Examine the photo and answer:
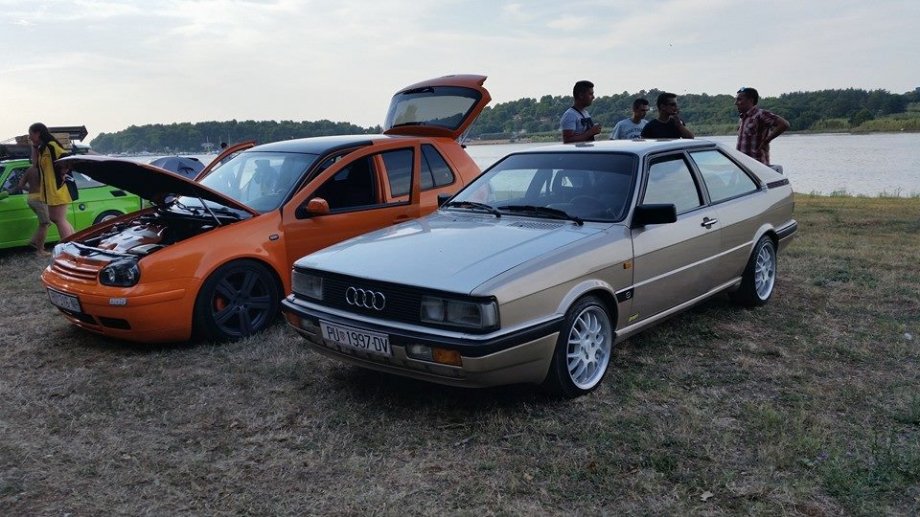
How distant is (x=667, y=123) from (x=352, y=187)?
12.4ft

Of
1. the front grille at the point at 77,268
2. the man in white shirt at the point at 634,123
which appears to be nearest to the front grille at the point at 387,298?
the front grille at the point at 77,268

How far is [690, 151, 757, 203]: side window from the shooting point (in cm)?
552

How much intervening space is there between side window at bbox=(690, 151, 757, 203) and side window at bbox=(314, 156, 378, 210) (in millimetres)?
2685

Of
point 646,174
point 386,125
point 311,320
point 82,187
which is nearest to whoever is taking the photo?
point 311,320

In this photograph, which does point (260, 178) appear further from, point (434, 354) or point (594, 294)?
point (594, 294)

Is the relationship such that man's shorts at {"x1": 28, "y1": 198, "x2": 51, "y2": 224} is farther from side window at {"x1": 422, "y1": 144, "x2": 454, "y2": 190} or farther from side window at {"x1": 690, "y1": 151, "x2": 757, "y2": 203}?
side window at {"x1": 690, "y1": 151, "x2": 757, "y2": 203}

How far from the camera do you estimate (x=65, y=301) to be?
5410mm

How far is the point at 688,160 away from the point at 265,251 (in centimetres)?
329

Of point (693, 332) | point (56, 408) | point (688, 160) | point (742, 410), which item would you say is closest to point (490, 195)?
point (688, 160)

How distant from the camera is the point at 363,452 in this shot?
3.63m

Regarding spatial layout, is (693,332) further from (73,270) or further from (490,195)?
(73,270)

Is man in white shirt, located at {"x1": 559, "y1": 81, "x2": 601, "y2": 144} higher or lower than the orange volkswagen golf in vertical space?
higher

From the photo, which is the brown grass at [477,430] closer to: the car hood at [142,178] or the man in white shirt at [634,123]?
the car hood at [142,178]

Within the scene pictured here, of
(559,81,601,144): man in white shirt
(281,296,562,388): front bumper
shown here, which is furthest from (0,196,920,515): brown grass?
(559,81,601,144): man in white shirt
